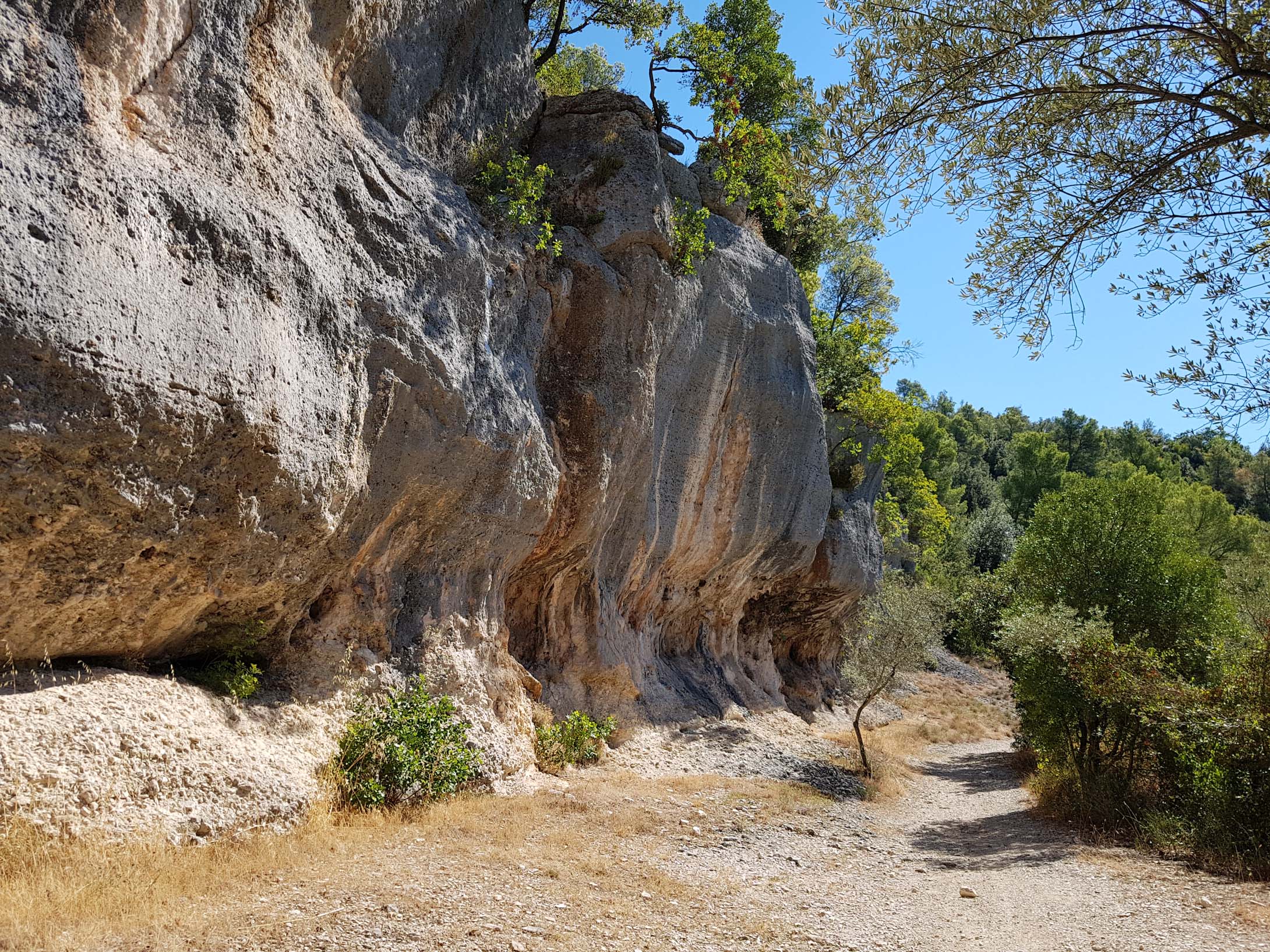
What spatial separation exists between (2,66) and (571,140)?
929 centimetres

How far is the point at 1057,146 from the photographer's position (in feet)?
24.3

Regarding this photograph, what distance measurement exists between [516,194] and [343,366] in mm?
4851

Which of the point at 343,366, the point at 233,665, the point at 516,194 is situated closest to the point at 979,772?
the point at 516,194

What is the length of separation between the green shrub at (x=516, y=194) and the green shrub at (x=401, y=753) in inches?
264

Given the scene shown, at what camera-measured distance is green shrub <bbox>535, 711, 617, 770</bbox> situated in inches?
469

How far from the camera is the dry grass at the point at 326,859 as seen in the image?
17.4ft

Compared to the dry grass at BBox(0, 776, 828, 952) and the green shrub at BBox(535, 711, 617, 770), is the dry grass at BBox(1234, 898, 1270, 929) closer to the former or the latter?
the dry grass at BBox(0, 776, 828, 952)

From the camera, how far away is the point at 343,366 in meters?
8.73

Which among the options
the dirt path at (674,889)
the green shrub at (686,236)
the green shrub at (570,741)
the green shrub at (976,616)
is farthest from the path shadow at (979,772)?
the green shrub at (686,236)

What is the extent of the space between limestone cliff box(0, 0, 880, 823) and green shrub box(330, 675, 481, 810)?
2.08ft

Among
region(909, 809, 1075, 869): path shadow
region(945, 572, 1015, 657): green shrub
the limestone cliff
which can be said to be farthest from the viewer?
region(945, 572, 1015, 657): green shrub

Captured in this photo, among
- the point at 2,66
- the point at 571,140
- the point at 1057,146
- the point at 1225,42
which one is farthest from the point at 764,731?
the point at 2,66

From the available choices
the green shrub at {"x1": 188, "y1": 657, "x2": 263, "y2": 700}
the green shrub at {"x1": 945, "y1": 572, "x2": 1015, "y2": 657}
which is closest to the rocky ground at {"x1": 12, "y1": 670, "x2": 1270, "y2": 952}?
the green shrub at {"x1": 188, "y1": 657, "x2": 263, "y2": 700}

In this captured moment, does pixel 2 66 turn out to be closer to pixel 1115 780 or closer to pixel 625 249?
pixel 625 249
